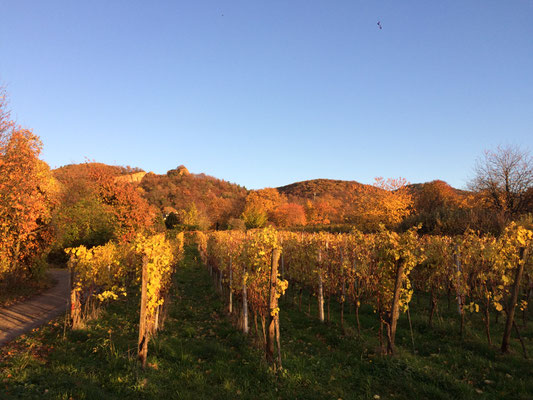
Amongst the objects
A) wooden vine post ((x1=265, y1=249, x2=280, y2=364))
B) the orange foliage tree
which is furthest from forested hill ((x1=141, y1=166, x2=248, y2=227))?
wooden vine post ((x1=265, y1=249, x2=280, y2=364))

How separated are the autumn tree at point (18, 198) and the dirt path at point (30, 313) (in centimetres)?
169

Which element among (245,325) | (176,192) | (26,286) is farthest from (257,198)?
(245,325)

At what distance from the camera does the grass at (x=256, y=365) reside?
4633 mm

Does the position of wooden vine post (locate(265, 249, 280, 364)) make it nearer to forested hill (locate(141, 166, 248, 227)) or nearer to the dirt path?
the dirt path

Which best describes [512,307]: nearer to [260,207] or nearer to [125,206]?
[125,206]

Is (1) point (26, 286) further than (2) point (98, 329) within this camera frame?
Yes

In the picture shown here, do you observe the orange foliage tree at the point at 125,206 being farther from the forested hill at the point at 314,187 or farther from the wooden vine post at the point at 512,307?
the forested hill at the point at 314,187

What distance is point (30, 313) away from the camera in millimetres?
9625

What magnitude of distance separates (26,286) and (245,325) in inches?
475

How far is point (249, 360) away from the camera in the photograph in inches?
228

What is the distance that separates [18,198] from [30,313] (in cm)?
474

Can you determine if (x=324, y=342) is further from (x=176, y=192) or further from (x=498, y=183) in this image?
(x=176, y=192)

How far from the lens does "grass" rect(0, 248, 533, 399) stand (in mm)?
4633

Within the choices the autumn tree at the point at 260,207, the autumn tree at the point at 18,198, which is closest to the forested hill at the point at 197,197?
the autumn tree at the point at 260,207
